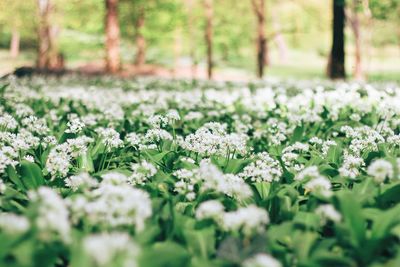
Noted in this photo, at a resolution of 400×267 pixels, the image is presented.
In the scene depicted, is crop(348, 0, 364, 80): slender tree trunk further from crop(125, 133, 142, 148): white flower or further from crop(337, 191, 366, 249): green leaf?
crop(337, 191, 366, 249): green leaf

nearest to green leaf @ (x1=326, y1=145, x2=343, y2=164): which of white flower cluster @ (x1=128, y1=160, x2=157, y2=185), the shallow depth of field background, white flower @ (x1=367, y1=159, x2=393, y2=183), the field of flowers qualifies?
the field of flowers

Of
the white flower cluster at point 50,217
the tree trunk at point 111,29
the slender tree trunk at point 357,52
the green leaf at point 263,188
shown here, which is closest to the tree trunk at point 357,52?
the slender tree trunk at point 357,52

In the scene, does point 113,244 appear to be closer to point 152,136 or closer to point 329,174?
point 329,174

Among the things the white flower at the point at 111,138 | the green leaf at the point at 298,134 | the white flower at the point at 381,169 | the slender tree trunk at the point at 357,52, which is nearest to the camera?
the white flower at the point at 381,169

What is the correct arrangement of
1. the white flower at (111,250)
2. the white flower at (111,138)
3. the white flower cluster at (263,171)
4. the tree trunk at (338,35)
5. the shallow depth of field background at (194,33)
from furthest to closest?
1. the shallow depth of field background at (194,33)
2. the tree trunk at (338,35)
3. the white flower at (111,138)
4. the white flower cluster at (263,171)
5. the white flower at (111,250)

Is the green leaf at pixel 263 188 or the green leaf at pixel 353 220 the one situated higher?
the green leaf at pixel 353 220

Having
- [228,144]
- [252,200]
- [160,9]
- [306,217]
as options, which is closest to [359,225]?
[306,217]

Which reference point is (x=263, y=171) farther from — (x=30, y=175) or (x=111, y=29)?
(x=111, y=29)

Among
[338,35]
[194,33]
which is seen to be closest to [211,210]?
[338,35]

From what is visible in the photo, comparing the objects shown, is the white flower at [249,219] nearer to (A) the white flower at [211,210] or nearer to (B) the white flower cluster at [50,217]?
(A) the white flower at [211,210]

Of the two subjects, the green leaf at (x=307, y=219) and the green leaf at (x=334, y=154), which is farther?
the green leaf at (x=334, y=154)

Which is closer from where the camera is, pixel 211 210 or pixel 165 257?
pixel 165 257

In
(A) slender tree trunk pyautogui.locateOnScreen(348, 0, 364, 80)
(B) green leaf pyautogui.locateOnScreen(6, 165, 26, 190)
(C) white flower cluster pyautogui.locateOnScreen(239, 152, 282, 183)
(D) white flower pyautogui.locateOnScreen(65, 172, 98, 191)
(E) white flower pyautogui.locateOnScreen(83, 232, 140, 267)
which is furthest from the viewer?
(A) slender tree trunk pyautogui.locateOnScreen(348, 0, 364, 80)

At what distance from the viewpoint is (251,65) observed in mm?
50844
